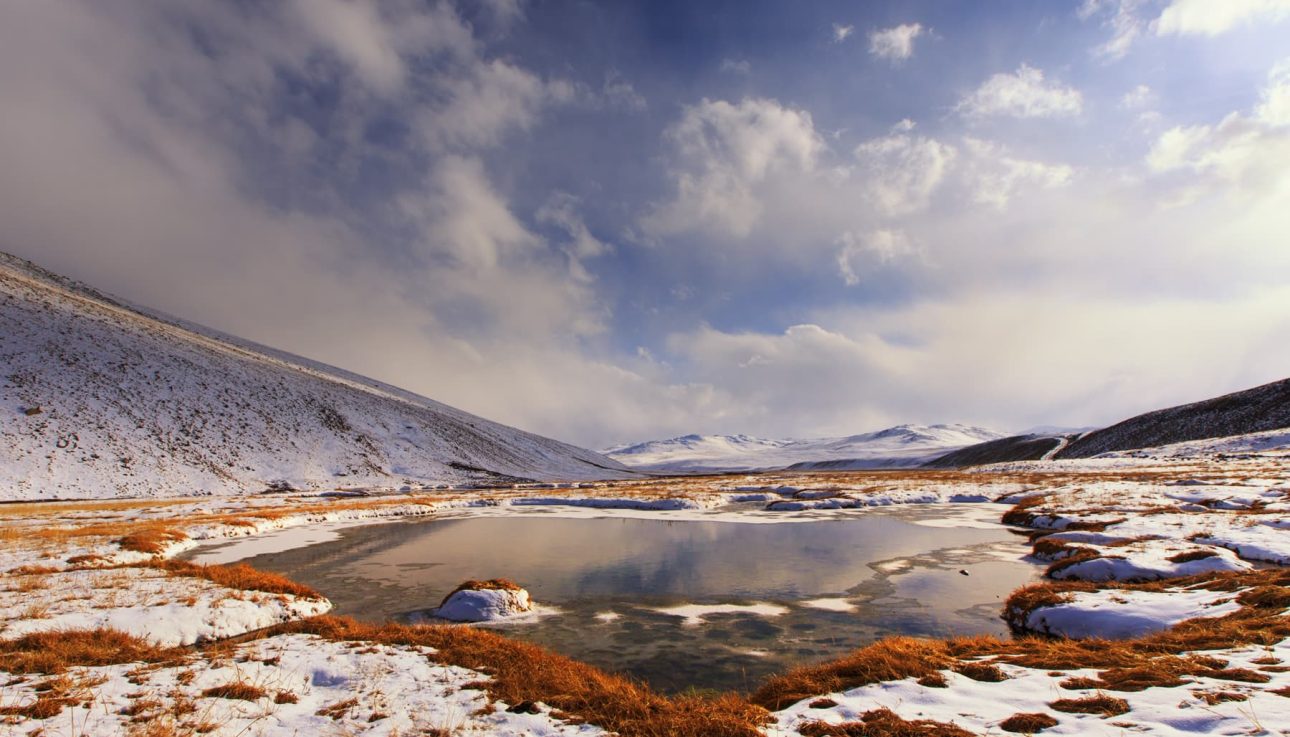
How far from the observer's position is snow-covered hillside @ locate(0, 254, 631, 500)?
63.9 m

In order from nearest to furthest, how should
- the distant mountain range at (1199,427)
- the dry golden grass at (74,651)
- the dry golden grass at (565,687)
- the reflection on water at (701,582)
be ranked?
the dry golden grass at (565,687)
the dry golden grass at (74,651)
the reflection on water at (701,582)
the distant mountain range at (1199,427)

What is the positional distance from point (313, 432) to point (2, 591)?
9538cm

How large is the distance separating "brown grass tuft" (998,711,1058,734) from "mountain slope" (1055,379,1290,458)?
125 m

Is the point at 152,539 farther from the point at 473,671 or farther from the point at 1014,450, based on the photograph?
the point at 1014,450

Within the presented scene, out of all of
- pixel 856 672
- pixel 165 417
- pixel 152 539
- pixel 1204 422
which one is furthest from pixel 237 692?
pixel 1204 422

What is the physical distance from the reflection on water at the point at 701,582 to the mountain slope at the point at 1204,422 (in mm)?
107560

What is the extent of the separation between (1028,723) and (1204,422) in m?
146

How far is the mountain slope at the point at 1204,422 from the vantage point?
94188mm

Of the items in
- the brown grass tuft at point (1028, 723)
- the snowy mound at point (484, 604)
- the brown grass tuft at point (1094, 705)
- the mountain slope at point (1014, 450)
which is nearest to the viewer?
the brown grass tuft at point (1028, 723)

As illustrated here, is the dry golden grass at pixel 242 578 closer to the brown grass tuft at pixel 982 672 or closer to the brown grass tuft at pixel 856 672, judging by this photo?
the brown grass tuft at pixel 856 672

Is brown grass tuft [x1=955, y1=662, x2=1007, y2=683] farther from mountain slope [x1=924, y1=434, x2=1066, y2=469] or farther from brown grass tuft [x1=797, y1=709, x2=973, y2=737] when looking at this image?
mountain slope [x1=924, y1=434, x2=1066, y2=469]

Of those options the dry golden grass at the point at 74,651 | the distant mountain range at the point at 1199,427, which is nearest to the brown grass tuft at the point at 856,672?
the dry golden grass at the point at 74,651

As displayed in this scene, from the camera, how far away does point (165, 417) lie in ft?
261

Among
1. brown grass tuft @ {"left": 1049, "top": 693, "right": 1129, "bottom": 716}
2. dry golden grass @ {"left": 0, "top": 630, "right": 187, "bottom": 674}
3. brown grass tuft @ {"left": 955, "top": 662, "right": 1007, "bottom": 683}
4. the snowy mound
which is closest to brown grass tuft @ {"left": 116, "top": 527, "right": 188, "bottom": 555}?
dry golden grass @ {"left": 0, "top": 630, "right": 187, "bottom": 674}
